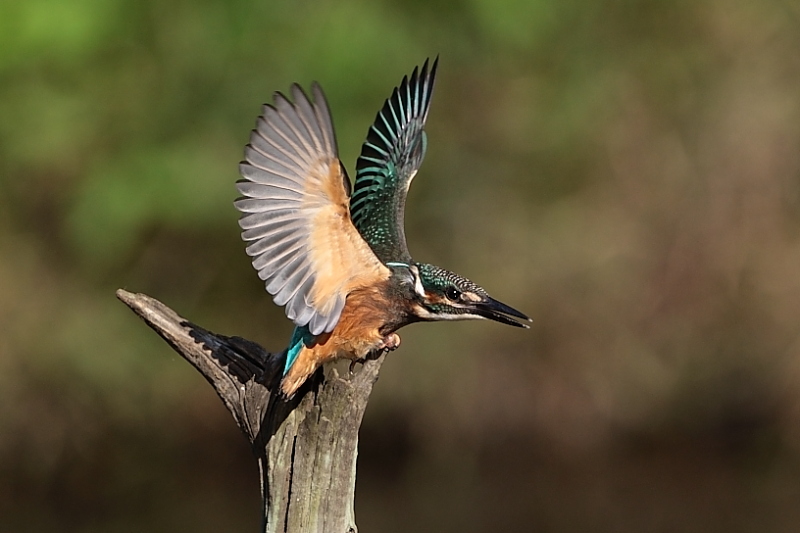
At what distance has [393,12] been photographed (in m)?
7.90

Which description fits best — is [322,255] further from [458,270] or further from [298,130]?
[458,270]

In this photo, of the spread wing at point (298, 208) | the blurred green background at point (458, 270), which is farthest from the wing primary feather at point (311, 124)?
the blurred green background at point (458, 270)

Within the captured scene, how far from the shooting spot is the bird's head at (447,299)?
3740 millimetres

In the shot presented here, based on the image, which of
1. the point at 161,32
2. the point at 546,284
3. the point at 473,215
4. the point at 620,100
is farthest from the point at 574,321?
the point at 161,32

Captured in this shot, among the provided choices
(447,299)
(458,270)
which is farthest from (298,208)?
(458,270)

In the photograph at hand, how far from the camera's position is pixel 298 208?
336 centimetres

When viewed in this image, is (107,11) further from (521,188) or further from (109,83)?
(521,188)

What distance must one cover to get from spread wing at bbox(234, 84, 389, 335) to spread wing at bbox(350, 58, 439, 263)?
46 cm

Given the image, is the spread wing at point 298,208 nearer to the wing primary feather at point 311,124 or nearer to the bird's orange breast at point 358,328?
the wing primary feather at point 311,124

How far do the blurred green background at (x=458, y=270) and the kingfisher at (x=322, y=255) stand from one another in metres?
3.52

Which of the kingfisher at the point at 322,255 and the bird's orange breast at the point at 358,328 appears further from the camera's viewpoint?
the bird's orange breast at the point at 358,328

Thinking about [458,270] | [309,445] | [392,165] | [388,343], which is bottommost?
[309,445]

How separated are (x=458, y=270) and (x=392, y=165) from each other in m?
3.27

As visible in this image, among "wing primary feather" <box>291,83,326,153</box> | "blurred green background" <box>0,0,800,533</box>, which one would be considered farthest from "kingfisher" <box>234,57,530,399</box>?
"blurred green background" <box>0,0,800,533</box>
